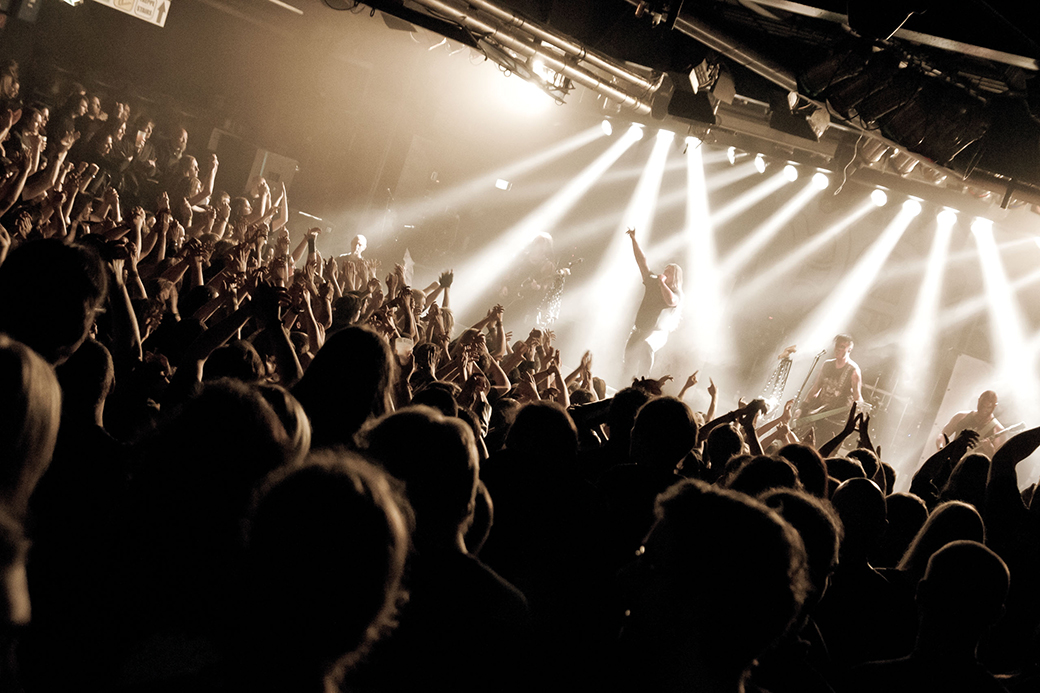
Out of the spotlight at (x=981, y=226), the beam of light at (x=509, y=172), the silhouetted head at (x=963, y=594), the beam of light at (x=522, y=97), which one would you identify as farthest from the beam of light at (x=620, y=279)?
the silhouetted head at (x=963, y=594)

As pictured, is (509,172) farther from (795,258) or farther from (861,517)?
(861,517)

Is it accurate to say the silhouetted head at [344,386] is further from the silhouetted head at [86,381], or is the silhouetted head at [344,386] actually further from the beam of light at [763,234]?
the beam of light at [763,234]

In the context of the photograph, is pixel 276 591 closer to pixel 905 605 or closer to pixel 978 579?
pixel 978 579

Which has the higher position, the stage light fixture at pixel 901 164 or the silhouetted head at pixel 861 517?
the stage light fixture at pixel 901 164

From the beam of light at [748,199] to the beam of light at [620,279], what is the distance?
1349mm

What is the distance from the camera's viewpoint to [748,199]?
42.9 feet

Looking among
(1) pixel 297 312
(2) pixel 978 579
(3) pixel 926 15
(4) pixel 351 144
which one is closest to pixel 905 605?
(2) pixel 978 579

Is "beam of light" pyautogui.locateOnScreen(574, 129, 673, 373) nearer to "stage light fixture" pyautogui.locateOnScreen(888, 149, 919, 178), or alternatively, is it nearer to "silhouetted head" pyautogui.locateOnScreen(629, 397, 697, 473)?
"stage light fixture" pyautogui.locateOnScreen(888, 149, 919, 178)

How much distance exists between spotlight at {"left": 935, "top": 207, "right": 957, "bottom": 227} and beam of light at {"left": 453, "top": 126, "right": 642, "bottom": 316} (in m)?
5.83

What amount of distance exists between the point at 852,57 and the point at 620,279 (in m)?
9.86

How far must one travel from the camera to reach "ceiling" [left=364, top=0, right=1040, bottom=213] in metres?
3.78

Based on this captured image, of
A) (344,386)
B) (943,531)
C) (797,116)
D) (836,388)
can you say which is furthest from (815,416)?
(344,386)

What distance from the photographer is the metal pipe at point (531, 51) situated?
5.59 m

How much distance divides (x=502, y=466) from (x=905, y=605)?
1.51 m
